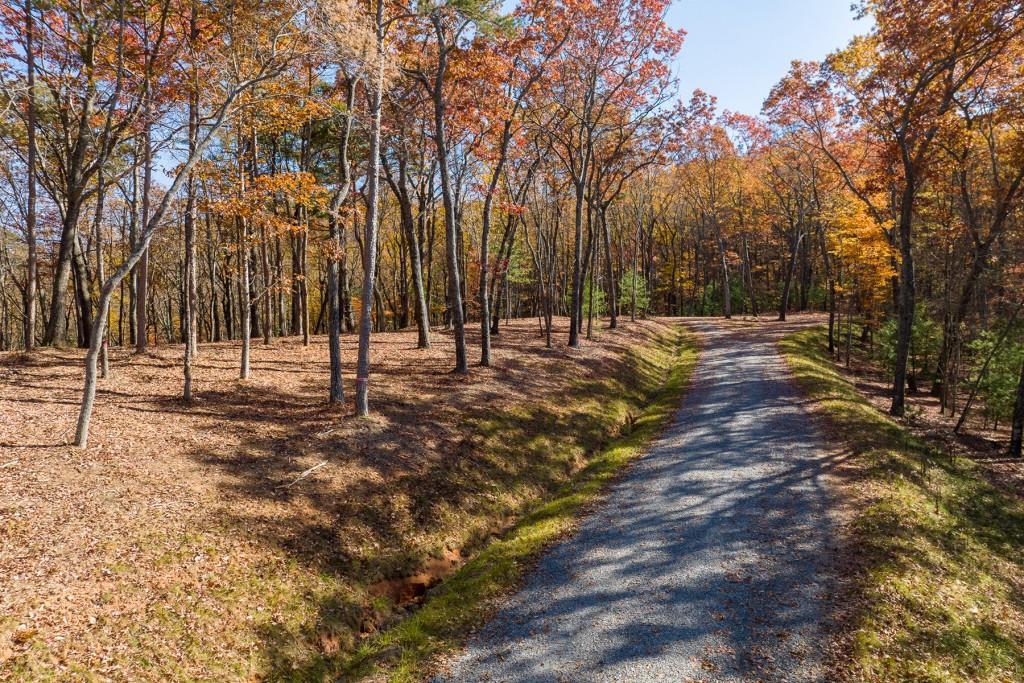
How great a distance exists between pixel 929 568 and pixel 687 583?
13.4 feet

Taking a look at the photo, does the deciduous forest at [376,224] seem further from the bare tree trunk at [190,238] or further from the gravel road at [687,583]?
the gravel road at [687,583]

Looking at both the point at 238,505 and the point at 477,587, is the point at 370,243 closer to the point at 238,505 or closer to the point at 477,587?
the point at 238,505

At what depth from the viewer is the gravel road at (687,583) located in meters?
6.48

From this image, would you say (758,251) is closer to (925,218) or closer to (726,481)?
(925,218)

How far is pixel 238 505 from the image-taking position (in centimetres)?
878

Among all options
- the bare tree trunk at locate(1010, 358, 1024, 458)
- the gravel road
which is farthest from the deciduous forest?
the gravel road

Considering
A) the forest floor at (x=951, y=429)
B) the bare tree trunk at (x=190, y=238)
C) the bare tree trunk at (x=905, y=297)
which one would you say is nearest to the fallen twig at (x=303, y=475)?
the bare tree trunk at (x=190, y=238)

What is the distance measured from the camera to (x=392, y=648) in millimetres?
7270

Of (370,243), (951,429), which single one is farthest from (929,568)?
(951,429)

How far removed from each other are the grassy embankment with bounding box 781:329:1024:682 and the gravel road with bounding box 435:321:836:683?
64 centimetres

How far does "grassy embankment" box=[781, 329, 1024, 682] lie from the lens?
21.1 ft

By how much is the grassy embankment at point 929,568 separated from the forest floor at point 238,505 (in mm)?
6805

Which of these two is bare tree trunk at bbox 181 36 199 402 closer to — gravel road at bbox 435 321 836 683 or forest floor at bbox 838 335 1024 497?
gravel road at bbox 435 321 836 683

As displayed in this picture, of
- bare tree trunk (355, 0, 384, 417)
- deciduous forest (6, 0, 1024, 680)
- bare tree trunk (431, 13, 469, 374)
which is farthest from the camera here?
bare tree trunk (431, 13, 469, 374)
